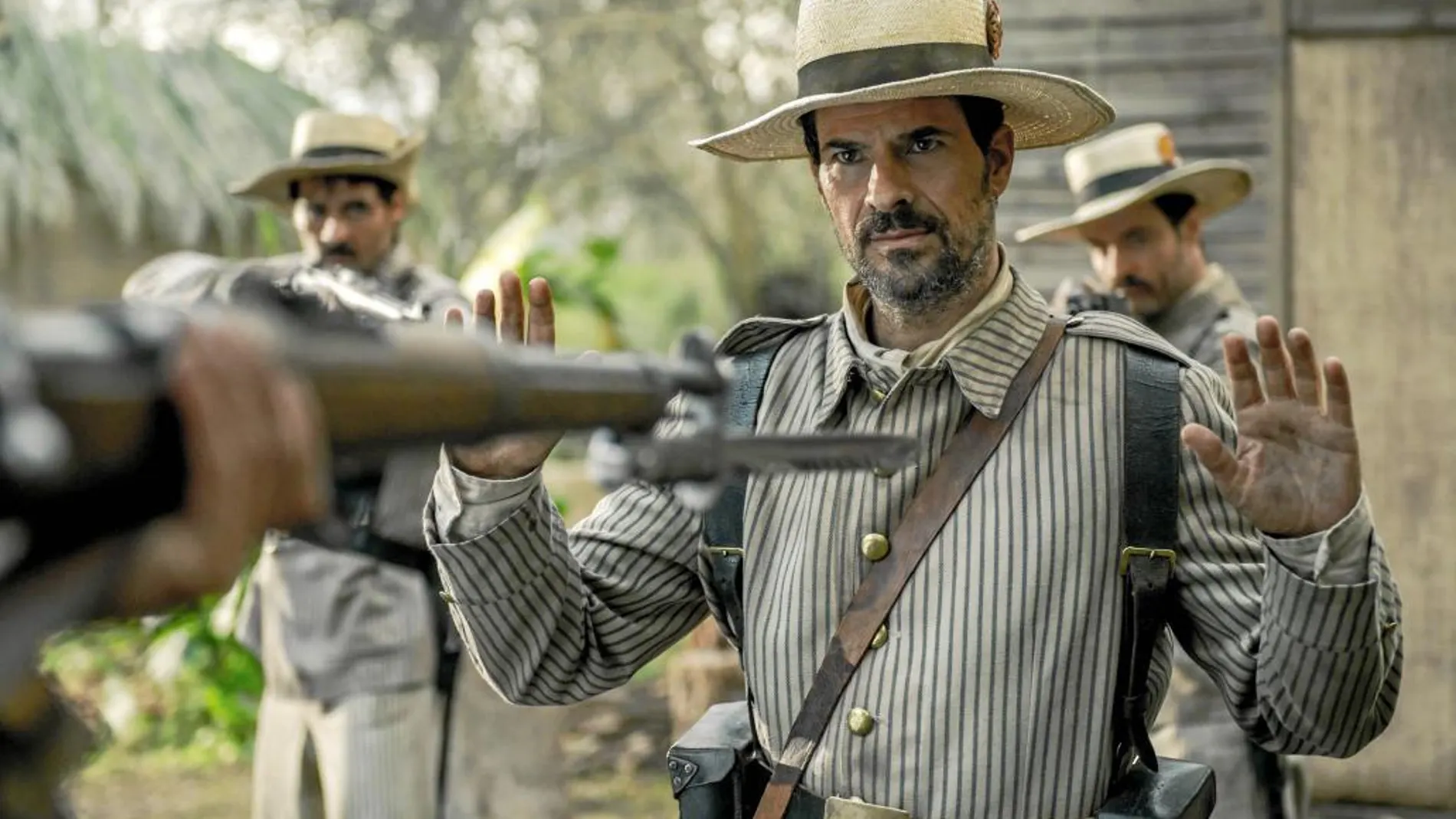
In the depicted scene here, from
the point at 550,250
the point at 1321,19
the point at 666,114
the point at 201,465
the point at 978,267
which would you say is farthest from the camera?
the point at 666,114

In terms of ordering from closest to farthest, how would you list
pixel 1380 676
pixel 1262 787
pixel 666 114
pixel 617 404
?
pixel 617 404, pixel 1380 676, pixel 1262 787, pixel 666 114

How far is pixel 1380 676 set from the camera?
2406 mm

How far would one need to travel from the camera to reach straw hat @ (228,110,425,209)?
19.4 feet

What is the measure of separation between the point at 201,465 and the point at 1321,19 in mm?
5398

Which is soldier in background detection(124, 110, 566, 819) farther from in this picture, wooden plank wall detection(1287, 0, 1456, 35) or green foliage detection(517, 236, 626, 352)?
wooden plank wall detection(1287, 0, 1456, 35)

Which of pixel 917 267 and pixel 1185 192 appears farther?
pixel 1185 192

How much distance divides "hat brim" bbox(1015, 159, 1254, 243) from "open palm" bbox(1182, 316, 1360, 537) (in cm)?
288

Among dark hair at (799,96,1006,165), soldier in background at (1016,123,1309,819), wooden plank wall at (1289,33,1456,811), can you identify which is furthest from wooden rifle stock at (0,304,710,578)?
wooden plank wall at (1289,33,1456,811)

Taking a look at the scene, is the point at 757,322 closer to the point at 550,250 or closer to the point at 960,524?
the point at 960,524

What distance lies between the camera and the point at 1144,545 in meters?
2.47

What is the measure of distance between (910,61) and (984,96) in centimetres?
19

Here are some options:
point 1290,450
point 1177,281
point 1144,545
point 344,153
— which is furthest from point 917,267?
point 344,153

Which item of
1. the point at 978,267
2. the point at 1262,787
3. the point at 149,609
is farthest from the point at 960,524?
the point at 1262,787

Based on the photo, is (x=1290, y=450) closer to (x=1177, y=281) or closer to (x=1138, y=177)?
(x=1177, y=281)
